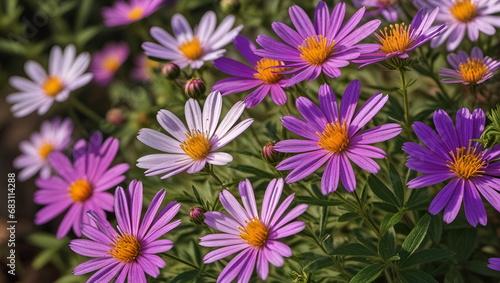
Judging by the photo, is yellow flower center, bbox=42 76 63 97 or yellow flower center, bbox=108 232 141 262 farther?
yellow flower center, bbox=42 76 63 97

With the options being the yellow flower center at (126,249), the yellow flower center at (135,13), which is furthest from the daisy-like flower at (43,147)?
the yellow flower center at (126,249)

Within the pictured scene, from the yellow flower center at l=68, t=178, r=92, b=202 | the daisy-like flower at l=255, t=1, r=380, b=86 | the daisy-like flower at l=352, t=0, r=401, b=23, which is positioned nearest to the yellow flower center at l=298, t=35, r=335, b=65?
the daisy-like flower at l=255, t=1, r=380, b=86

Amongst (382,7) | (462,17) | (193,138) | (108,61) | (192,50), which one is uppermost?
(108,61)

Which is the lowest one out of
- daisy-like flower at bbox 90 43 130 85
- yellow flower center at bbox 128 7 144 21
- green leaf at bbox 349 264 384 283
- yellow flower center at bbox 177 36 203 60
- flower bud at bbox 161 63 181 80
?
green leaf at bbox 349 264 384 283

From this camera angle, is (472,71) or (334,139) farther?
(472,71)

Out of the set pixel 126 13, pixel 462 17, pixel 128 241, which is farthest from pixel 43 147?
pixel 462 17

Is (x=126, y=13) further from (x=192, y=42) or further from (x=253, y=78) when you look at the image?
(x=253, y=78)

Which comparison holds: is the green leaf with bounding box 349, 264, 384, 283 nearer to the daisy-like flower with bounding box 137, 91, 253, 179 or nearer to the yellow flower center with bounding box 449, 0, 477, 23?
the daisy-like flower with bounding box 137, 91, 253, 179
